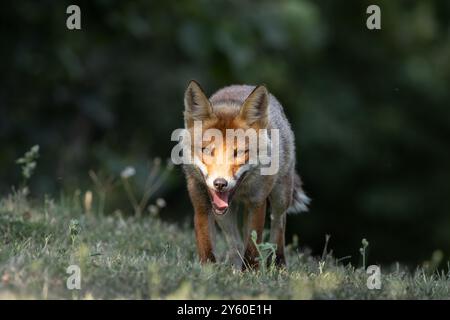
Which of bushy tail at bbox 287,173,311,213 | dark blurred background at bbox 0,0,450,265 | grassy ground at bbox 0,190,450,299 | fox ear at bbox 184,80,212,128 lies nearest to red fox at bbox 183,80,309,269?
fox ear at bbox 184,80,212,128

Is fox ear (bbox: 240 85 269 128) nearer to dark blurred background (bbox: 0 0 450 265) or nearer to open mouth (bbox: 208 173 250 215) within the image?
open mouth (bbox: 208 173 250 215)

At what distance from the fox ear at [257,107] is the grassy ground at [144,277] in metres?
1.21

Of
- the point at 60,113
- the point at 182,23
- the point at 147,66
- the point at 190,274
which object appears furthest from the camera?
the point at 147,66

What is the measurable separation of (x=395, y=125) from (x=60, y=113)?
11233 millimetres

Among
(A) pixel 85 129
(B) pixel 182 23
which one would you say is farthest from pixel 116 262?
(A) pixel 85 129

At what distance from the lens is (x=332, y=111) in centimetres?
2298

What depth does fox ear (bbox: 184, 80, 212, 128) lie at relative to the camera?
307 inches

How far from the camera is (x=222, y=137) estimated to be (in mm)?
7691

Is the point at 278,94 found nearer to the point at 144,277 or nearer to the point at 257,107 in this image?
the point at 257,107

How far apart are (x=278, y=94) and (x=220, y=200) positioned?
1280 cm

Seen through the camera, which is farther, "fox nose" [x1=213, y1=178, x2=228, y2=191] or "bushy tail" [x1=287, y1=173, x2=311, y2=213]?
"bushy tail" [x1=287, y1=173, x2=311, y2=213]

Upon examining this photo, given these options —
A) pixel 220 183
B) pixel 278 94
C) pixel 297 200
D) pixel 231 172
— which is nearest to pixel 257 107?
pixel 231 172
